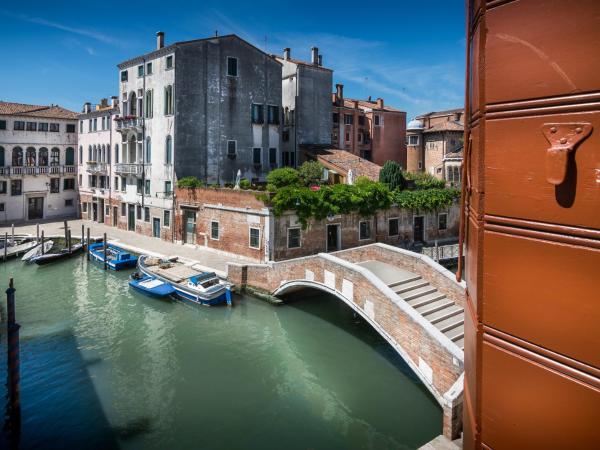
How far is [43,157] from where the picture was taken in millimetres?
35656

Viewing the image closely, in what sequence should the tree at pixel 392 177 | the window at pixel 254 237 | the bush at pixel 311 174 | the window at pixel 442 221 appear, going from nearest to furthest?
1. the window at pixel 254 237
2. the bush at pixel 311 174
3. the tree at pixel 392 177
4. the window at pixel 442 221

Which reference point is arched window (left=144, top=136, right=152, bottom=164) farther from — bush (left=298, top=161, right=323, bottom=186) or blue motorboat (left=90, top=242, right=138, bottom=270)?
bush (left=298, top=161, right=323, bottom=186)

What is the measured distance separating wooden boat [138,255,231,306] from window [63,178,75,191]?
864 inches

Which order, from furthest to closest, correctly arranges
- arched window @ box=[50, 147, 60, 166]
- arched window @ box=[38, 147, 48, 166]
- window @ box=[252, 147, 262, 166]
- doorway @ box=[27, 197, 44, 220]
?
arched window @ box=[50, 147, 60, 166]
arched window @ box=[38, 147, 48, 166]
doorway @ box=[27, 197, 44, 220]
window @ box=[252, 147, 262, 166]

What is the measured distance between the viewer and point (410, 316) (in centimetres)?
956

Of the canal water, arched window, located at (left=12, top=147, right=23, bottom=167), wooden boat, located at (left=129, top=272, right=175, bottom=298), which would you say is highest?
arched window, located at (left=12, top=147, right=23, bottom=167)

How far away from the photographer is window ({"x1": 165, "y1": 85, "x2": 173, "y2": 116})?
81.2 feet

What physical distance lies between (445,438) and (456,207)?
21.6 meters

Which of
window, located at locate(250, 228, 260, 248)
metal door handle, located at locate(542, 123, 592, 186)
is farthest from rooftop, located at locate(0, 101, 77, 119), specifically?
metal door handle, located at locate(542, 123, 592, 186)

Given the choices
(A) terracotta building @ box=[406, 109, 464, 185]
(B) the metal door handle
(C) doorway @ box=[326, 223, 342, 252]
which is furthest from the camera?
(A) terracotta building @ box=[406, 109, 464, 185]

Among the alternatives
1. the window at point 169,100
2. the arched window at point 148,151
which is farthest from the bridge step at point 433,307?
the arched window at point 148,151

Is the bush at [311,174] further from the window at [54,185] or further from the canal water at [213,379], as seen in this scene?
the window at [54,185]

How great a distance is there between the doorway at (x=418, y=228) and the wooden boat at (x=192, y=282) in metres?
12.3

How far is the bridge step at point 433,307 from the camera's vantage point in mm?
10698
